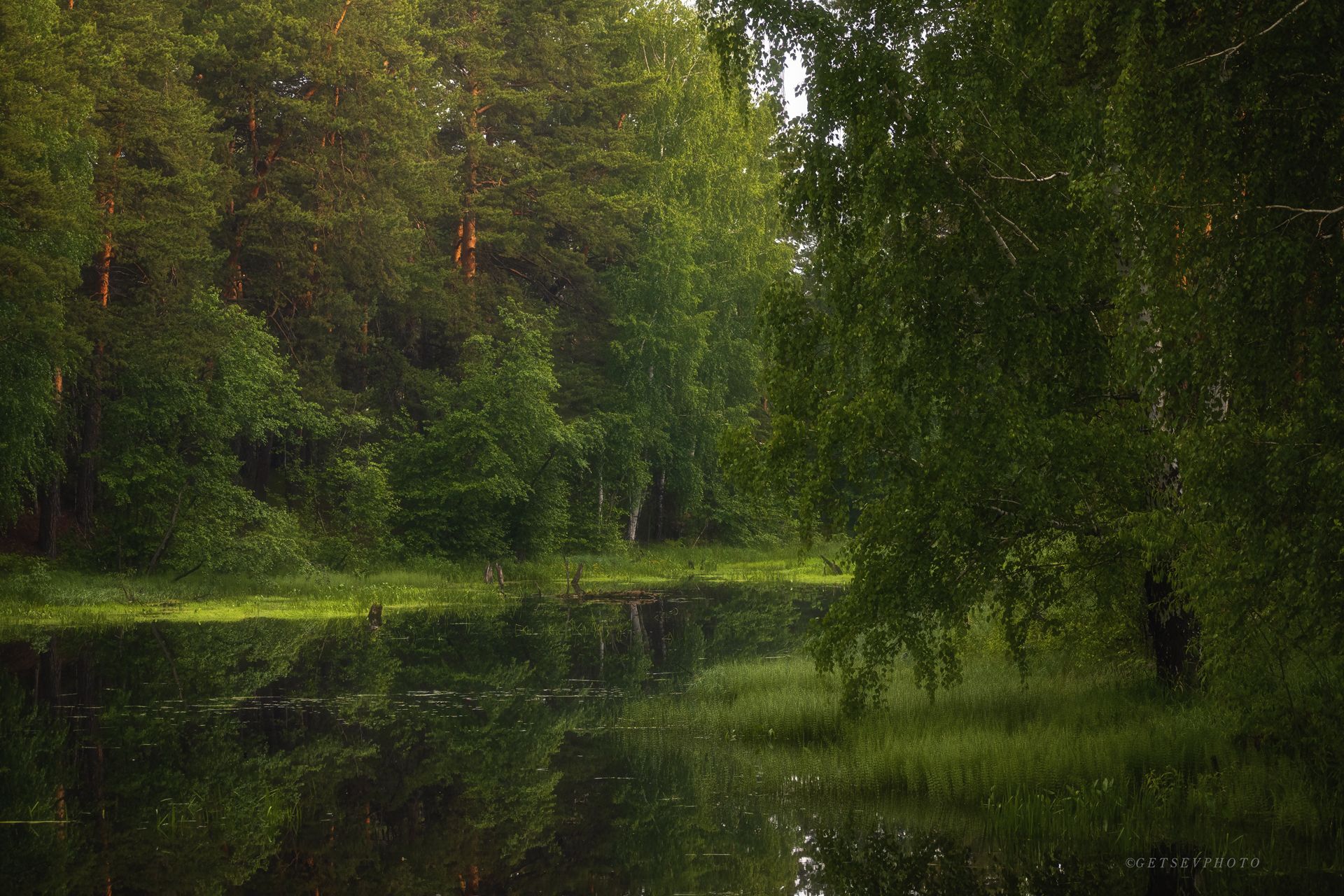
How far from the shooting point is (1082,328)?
12055mm

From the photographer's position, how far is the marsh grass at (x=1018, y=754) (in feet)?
35.8

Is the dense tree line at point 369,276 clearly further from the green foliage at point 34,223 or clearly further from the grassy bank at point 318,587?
the grassy bank at point 318,587

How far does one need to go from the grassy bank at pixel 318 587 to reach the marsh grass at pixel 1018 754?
23.7ft

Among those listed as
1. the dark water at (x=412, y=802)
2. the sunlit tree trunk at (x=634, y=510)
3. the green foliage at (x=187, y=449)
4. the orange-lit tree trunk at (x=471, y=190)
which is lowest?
the dark water at (x=412, y=802)

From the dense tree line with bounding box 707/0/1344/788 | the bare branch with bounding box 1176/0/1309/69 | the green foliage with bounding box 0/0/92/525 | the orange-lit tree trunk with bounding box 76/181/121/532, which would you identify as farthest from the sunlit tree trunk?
the bare branch with bounding box 1176/0/1309/69

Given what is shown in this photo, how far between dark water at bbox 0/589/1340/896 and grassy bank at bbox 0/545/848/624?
23.4ft

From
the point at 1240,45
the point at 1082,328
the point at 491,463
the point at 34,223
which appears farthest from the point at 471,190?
the point at 1240,45

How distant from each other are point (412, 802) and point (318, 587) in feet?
78.7

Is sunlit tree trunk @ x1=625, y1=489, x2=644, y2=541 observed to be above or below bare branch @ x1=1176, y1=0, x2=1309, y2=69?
below

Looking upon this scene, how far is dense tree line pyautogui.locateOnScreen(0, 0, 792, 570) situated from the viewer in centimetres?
3316

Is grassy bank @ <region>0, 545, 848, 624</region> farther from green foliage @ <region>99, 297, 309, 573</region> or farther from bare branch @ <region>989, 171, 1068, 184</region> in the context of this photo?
bare branch @ <region>989, 171, 1068, 184</region>

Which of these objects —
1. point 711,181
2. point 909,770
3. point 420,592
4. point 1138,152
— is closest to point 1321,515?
point 1138,152

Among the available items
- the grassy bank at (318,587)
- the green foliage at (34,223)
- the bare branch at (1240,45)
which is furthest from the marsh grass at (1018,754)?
the green foliage at (34,223)

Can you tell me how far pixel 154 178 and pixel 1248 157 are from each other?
1230 inches
